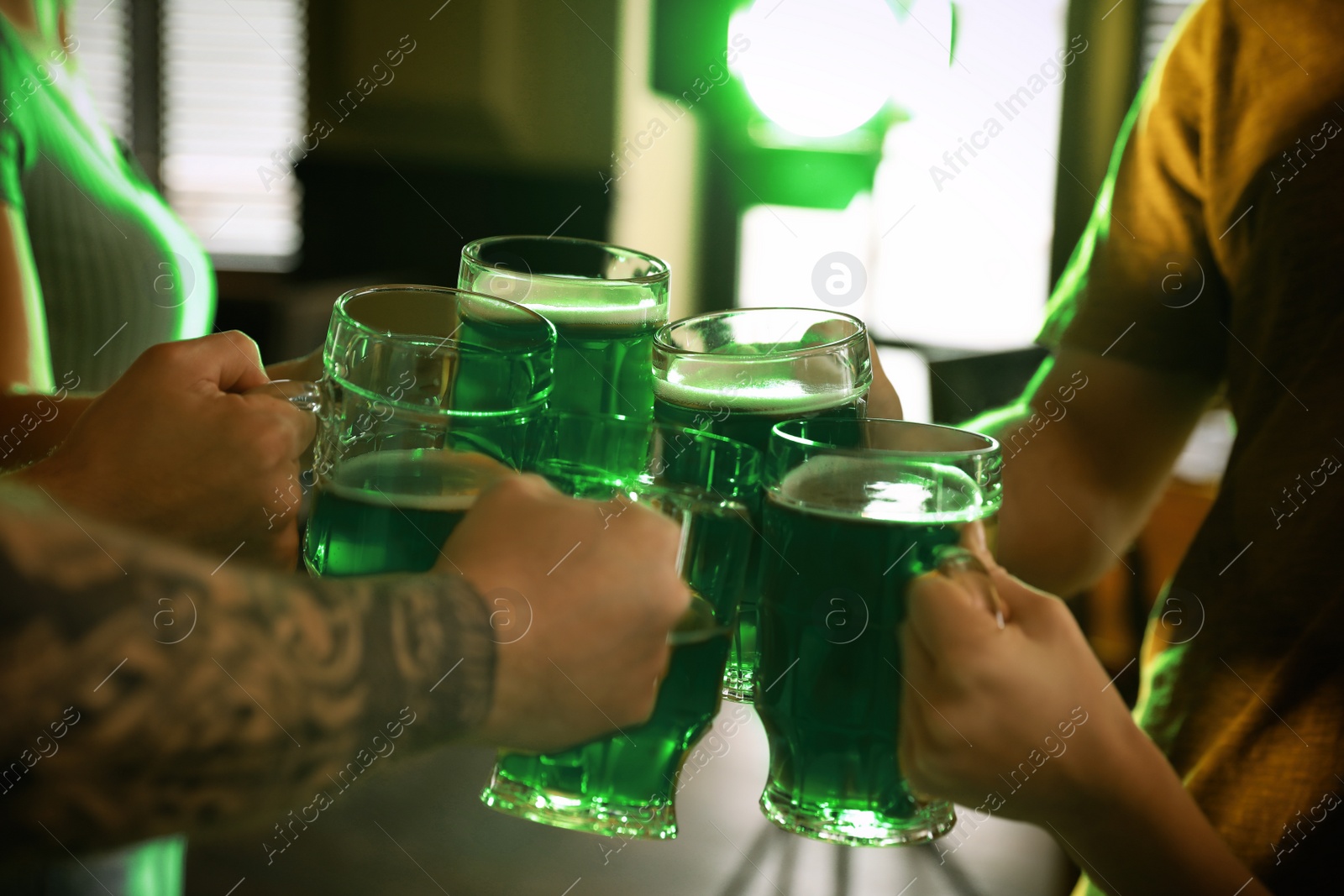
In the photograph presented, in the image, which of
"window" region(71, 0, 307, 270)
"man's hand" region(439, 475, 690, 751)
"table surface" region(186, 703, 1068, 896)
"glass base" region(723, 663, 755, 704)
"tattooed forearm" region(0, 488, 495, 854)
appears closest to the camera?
"tattooed forearm" region(0, 488, 495, 854)

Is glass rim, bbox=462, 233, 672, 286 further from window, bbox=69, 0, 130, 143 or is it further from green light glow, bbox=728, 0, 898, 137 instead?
window, bbox=69, 0, 130, 143

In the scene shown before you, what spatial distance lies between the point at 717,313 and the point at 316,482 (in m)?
0.29

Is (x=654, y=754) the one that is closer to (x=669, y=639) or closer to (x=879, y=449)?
(x=669, y=639)

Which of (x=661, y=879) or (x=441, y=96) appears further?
(x=441, y=96)

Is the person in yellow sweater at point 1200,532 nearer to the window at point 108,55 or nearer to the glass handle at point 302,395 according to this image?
the glass handle at point 302,395

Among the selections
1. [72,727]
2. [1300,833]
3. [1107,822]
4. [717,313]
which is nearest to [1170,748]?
[1300,833]

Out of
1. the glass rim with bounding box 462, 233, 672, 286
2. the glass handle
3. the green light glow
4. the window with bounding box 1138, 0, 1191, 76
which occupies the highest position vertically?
the window with bounding box 1138, 0, 1191, 76

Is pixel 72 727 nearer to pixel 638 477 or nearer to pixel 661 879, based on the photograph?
pixel 638 477

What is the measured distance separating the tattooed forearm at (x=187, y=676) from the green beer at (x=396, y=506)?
0.11 metres

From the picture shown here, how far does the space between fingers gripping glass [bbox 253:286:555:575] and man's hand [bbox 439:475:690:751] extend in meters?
0.07

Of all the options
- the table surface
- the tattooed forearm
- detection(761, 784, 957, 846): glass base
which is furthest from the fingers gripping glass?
the table surface

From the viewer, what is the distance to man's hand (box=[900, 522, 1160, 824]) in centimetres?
54

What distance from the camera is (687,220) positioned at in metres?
4.64

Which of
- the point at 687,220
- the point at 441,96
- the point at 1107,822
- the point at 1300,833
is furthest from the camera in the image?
the point at 687,220
